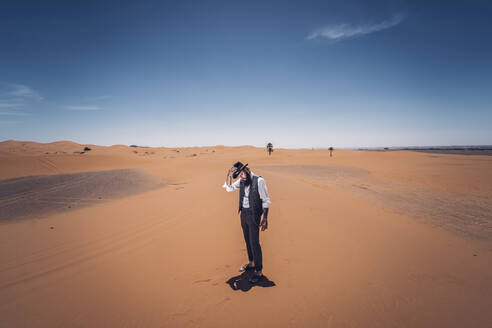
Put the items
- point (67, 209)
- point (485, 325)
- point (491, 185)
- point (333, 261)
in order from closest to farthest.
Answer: point (485, 325)
point (333, 261)
point (67, 209)
point (491, 185)

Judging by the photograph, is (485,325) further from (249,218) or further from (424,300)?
(249,218)

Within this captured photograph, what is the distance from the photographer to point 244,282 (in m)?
3.37

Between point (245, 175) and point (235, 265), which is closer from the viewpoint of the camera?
point (245, 175)

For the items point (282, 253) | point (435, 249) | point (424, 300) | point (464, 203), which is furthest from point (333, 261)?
point (464, 203)

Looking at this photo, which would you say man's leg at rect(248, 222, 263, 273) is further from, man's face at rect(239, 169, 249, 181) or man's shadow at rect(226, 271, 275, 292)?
man's face at rect(239, 169, 249, 181)

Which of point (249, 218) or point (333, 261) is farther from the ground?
point (249, 218)

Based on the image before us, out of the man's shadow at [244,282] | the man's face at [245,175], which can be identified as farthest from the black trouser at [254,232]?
the man's face at [245,175]

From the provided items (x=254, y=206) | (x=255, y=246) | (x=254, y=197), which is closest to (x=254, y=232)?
(x=255, y=246)

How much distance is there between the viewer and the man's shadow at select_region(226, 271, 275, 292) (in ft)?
10.6

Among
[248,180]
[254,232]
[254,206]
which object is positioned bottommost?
[254,232]

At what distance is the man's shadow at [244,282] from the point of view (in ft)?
10.6

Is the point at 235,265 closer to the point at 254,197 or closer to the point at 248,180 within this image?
the point at 254,197

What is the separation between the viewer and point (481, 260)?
395cm

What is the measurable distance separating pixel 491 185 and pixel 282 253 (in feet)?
48.6
